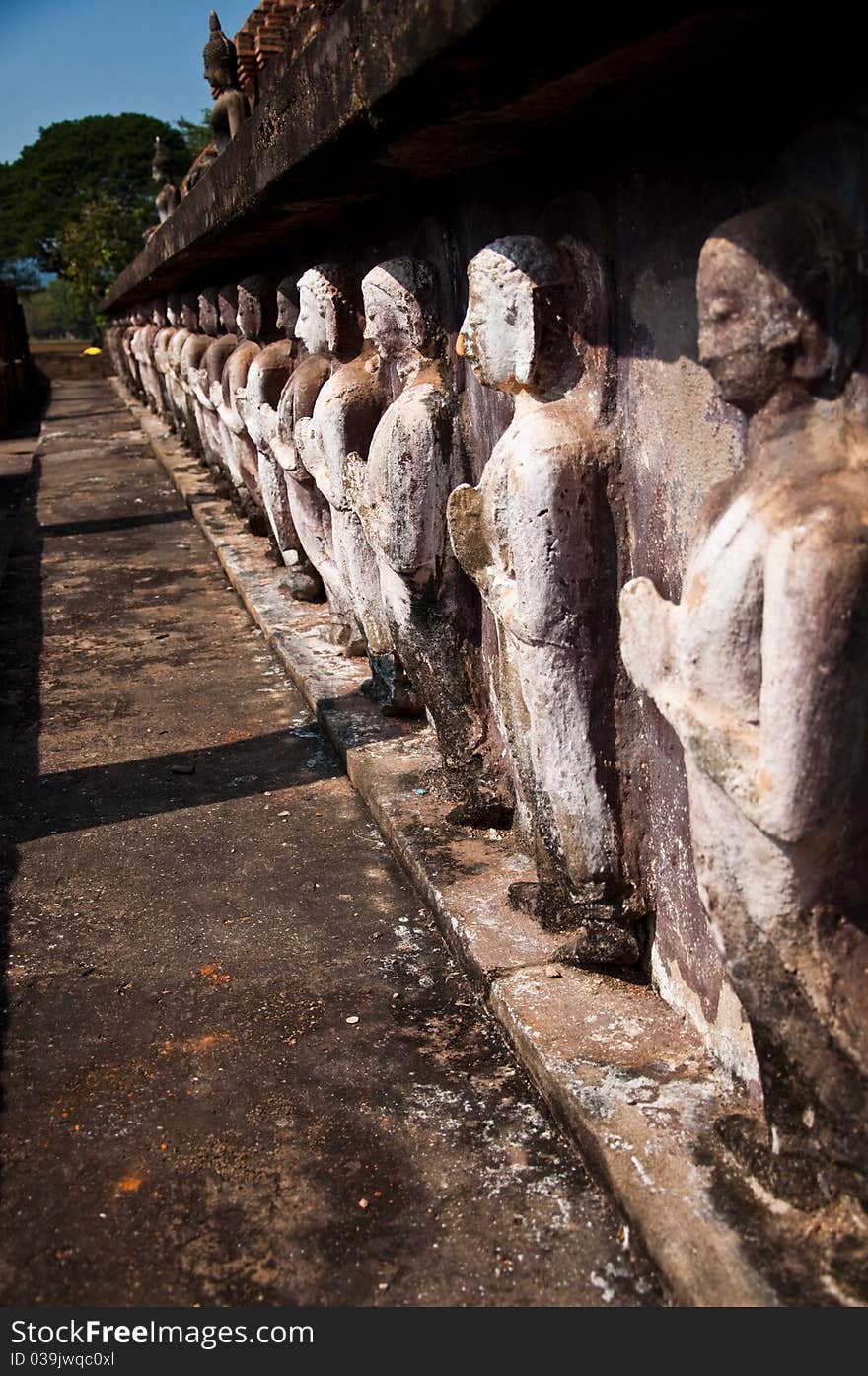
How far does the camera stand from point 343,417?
4.55 metres

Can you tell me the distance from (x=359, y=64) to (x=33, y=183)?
2671 inches

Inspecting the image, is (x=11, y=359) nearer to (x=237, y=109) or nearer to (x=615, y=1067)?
(x=237, y=109)

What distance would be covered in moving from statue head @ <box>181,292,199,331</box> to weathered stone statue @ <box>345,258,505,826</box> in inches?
294

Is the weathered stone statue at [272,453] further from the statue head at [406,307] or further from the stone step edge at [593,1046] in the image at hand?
the statue head at [406,307]

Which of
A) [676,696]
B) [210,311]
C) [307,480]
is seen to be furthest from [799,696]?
[210,311]

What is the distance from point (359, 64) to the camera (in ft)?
Result: 8.61

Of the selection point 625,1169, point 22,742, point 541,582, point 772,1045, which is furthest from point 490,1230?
point 22,742

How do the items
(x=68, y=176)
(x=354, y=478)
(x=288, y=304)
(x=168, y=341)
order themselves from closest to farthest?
(x=354, y=478)
(x=288, y=304)
(x=168, y=341)
(x=68, y=176)

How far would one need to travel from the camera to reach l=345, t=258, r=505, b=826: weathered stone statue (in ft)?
12.0

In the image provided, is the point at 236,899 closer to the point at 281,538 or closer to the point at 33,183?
the point at 281,538

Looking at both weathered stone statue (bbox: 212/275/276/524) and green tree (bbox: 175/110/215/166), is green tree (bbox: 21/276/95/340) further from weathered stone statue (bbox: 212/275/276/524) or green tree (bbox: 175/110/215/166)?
weathered stone statue (bbox: 212/275/276/524)

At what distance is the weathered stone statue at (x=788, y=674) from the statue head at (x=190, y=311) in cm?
957

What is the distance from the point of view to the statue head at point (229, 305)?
27.1ft

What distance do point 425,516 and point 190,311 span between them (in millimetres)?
8082
